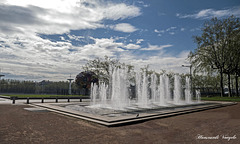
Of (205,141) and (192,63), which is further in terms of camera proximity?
(192,63)

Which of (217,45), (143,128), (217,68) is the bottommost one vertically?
(143,128)

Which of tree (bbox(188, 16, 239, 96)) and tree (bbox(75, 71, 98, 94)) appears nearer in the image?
tree (bbox(188, 16, 239, 96))

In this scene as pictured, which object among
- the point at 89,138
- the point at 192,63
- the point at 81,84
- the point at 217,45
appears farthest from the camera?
the point at 81,84

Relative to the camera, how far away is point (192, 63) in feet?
136

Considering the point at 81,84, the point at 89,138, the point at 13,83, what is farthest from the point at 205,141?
the point at 13,83

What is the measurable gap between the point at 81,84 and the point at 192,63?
112ft

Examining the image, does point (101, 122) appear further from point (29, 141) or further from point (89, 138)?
point (29, 141)

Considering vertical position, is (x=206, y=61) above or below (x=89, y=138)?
above

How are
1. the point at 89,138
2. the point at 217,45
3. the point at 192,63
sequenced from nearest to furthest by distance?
1. the point at 89,138
2. the point at 217,45
3. the point at 192,63

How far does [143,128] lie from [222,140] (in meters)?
3.19

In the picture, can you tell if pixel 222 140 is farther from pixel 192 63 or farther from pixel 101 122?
pixel 192 63

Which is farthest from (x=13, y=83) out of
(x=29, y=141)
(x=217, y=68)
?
(x=29, y=141)

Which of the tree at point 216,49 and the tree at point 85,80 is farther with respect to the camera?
the tree at point 85,80

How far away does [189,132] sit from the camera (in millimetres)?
7461
